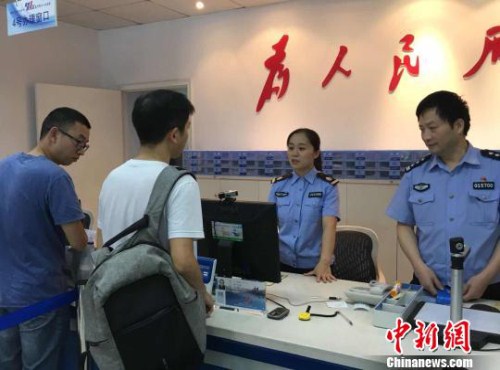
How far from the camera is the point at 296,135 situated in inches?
95.6

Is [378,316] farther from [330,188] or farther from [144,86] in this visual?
[144,86]

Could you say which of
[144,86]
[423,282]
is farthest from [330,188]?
[144,86]

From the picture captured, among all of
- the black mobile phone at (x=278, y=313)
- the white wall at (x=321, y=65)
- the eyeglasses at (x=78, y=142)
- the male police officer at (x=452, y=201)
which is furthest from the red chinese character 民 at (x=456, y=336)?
the white wall at (x=321, y=65)

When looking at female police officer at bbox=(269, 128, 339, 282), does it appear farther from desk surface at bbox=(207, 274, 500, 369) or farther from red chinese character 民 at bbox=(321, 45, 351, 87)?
red chinese character 民 at bbox=(321, 45, 351, 87)

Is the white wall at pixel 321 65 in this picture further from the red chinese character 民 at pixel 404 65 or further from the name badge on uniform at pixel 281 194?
the name badge on uniform at pixel 281 194

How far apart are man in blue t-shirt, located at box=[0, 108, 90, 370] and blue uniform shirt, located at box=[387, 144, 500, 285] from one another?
1.50m

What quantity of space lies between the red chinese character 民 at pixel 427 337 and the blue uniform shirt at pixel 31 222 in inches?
55.0

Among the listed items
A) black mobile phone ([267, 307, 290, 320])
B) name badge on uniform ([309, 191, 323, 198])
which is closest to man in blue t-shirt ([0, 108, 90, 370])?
black mobile phone ([267, 307, 290, 320])

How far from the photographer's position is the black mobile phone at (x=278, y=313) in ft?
5.39

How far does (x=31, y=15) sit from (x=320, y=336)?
255cm

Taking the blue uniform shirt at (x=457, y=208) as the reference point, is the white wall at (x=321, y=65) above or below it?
above

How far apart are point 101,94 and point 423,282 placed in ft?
14.2

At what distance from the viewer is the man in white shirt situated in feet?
4.55

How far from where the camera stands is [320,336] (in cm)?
148
